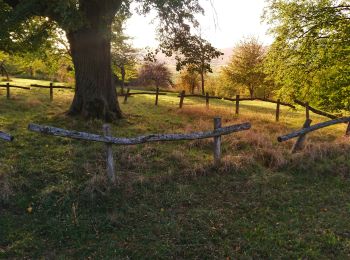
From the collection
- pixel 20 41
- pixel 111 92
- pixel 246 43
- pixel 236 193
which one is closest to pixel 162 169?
pixel 236 193

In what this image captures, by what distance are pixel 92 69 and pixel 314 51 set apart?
10649mm

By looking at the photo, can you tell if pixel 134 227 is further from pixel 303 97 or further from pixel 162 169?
pixel 303 97

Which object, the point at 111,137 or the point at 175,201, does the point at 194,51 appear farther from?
the point at 175,201

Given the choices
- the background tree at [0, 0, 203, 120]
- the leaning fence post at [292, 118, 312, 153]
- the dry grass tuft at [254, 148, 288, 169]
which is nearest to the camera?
the dry grass tuft at [254, 148, 288, 169]

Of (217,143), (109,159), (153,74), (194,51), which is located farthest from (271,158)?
(153,74)

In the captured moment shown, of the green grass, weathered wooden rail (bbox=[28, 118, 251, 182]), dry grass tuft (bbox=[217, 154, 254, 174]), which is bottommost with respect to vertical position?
the green grass

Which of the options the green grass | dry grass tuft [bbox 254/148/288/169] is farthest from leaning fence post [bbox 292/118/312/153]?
dry grass tuft [bbox 254/148/288/169]

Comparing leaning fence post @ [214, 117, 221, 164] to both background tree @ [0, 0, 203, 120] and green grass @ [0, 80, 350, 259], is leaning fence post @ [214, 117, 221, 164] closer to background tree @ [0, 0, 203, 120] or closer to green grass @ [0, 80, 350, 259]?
green grass @ [0, 80, 350, 259]

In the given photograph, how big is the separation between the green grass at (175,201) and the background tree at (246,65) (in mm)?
35199

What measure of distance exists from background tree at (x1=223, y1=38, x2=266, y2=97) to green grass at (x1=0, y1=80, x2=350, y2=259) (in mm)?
35199

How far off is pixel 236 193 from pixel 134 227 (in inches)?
111

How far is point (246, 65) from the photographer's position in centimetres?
4709

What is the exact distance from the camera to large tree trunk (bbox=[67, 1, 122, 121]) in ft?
48.8

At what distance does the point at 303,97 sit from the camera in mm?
18797
